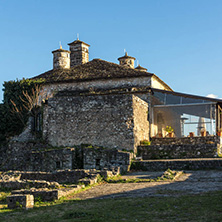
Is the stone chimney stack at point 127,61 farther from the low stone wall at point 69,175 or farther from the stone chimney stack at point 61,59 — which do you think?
the low stone wall at point 69,175

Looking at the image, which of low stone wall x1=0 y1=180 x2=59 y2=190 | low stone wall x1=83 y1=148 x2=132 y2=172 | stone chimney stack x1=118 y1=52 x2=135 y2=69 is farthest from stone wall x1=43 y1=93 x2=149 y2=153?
stone chimney stack x1=118 y1=52 x2=135 y2=69

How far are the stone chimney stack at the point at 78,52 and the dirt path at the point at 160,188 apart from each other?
23.5m

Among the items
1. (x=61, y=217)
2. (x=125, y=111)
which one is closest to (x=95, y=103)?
(x=125, y=111)

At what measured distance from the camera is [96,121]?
26672mm

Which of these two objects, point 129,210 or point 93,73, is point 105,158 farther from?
point 129,210

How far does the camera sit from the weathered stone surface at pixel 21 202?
12438 millimetres

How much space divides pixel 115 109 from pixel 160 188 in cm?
1182

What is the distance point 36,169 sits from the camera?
25781mm

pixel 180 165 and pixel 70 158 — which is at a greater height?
pixel 70 158

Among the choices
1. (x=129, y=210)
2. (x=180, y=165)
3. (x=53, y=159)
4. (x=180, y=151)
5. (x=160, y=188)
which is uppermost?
(x=180, y=151)

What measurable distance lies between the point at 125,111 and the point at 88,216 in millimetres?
15957

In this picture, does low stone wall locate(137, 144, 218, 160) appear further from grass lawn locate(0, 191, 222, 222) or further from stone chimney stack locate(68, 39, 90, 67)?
stone chimney stack locate(68, 39, 90, 67)

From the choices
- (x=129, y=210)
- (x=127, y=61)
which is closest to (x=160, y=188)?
(x=129, y=210)

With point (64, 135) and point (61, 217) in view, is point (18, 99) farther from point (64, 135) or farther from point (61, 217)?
point (61, 217)
